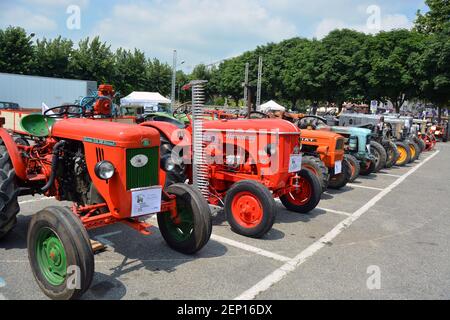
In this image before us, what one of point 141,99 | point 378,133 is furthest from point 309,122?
point 141,99

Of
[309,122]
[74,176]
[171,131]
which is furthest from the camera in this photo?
[309,122]

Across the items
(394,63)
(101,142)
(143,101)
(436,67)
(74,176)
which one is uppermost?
(394,63)

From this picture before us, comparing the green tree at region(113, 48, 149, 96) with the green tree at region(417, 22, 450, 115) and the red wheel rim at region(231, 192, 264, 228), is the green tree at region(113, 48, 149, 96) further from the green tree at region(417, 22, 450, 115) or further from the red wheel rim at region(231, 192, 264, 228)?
the red wheel rim at region(231, 192, 264, 228)

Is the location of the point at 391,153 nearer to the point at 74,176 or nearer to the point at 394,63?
the point at 74,176

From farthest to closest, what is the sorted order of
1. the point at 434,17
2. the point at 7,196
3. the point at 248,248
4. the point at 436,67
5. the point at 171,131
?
the point at 434,17 < the point at 436,67 < the point at 171,131 < the point at 248,248 < the point at 7,196

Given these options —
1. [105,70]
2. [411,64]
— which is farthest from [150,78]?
[411,64]

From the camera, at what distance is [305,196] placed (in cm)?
596

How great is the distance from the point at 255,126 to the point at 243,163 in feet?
1.80

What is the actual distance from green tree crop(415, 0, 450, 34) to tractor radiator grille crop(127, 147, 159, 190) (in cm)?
3508

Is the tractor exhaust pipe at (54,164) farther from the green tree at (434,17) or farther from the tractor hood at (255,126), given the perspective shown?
the green tree at (434,17)

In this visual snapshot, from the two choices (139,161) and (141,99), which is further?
(141,99)

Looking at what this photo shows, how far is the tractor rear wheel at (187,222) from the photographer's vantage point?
368 centimetres

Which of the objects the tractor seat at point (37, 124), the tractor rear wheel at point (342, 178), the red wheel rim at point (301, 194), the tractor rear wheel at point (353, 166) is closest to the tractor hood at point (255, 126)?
the red wheel rim at point (301, 194)
